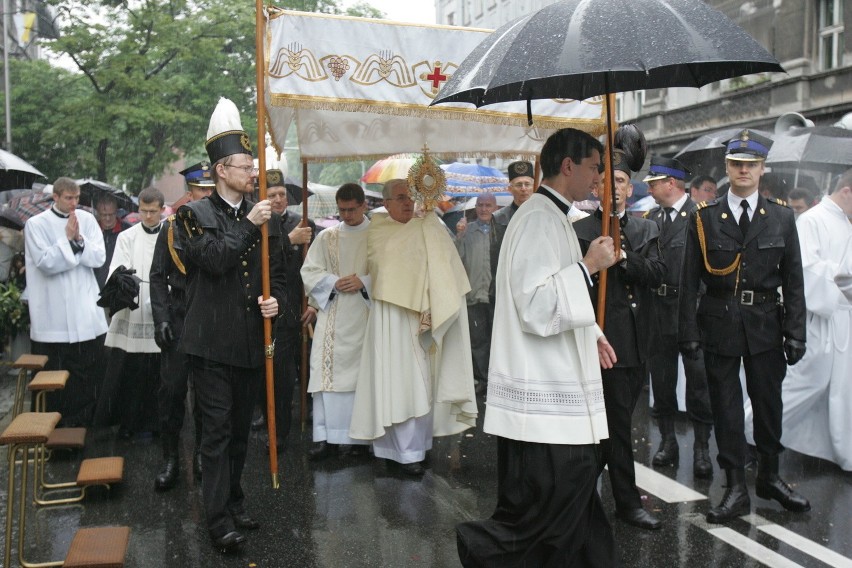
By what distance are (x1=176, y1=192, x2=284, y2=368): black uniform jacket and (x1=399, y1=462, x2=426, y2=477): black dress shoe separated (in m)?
1.80

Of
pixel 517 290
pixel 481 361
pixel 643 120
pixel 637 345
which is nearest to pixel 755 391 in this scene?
pixel 637 345

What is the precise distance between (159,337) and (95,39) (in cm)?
1843

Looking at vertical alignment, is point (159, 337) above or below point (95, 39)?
below

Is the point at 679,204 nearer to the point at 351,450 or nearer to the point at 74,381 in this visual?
the point at 351,450

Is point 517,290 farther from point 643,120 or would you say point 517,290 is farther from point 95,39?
point 643,120

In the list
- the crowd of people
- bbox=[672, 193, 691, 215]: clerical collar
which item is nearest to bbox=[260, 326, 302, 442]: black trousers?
the crowd of people

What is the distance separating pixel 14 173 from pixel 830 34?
2031 cm

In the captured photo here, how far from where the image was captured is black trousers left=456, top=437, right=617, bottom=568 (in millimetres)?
3947

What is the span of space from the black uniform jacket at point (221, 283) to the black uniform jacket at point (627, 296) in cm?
193

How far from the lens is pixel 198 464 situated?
21.1 feet

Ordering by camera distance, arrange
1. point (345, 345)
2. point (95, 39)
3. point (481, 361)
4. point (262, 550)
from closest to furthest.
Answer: point (262, 550)
point (345, 345)
point (481, 361)
point (95, 39)

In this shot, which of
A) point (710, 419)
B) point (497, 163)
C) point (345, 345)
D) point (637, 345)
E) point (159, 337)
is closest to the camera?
point (637, 345)

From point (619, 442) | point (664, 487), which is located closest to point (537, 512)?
point (619, 442)

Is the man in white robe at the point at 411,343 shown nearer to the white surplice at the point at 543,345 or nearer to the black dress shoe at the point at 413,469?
the black dress shoe at the point at 413,469
